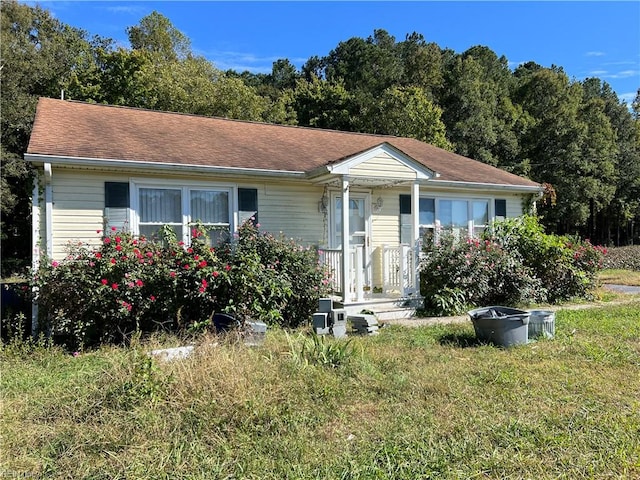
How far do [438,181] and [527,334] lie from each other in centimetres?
446

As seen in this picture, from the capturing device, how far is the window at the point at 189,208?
8.02 meters

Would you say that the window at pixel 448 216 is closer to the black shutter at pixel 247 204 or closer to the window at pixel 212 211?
the black shutter at pixel 247 204

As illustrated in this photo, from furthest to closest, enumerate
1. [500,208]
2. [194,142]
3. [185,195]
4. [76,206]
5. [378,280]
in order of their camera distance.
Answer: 1. [500,208]
2. [378,280]
3. [194,142]
4. [185,195]
5. [76,206]

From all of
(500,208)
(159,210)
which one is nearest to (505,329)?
(159,210)

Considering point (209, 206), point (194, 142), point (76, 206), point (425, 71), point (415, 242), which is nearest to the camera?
point (76, 206)

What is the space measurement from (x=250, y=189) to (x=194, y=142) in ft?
6.16

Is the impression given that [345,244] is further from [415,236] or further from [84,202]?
[84,202]

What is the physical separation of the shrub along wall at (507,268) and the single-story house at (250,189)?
1.97ft

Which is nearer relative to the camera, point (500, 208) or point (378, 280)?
point (378, 280)

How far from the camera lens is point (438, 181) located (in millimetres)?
9938

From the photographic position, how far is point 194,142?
9594 millimetres

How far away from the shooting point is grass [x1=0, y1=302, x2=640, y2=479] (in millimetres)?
3068

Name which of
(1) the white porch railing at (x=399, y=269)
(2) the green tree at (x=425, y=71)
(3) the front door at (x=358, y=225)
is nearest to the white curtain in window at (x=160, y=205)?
(3) the front door at (x=358, y=225)

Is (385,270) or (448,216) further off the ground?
(448,216)
